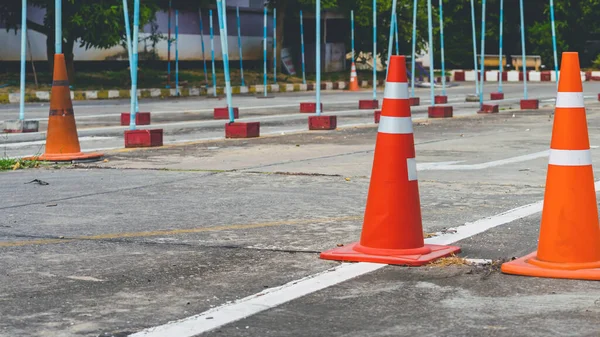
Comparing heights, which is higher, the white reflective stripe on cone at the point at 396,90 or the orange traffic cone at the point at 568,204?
the white reflective stripe on cone at the point at 396,90

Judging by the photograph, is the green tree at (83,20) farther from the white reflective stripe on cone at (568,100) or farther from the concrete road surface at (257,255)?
the white reflective stripe on cone at (568,100)

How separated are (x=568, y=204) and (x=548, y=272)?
0.39 m

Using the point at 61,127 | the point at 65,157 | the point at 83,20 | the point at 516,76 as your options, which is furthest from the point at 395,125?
the point at 516,76

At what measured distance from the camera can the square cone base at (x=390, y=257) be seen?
18.0 feet

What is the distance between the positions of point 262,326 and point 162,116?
15690 mm

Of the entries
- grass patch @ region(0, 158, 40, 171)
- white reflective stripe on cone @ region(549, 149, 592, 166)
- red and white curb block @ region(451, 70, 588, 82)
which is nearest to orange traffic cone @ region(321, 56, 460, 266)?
white reflective stripe on cone @ region(549, 149, 592, 166)

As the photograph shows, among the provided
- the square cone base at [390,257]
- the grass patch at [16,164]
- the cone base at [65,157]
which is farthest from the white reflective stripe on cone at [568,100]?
the cone base at [65,157]

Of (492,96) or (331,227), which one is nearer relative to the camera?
(331,227)

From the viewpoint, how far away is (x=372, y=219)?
5758 millimetres

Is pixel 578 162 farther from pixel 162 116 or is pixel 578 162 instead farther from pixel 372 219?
pixel 162 116

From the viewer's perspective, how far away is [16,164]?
10.4m

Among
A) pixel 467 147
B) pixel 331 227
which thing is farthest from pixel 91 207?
pixel 467 147

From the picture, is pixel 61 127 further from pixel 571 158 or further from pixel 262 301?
pixel 262 301

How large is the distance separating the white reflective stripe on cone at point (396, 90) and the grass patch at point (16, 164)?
5.22 metres
